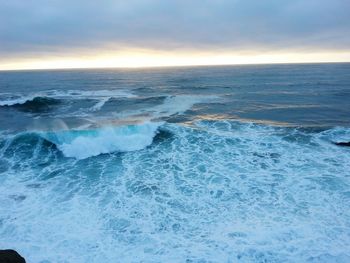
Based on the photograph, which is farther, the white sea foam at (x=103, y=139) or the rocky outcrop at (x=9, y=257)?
the white sea foam at (x=103, y=139)

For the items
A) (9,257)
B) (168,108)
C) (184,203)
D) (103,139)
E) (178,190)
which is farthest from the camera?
(168,108)

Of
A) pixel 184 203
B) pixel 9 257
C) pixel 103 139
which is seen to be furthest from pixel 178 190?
pixel 103 139

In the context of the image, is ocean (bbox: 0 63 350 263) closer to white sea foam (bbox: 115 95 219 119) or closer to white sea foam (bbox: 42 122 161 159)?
white sea foam (bbox: 42 122 161 159)

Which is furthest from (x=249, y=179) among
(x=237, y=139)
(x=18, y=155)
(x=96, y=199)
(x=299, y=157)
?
(x=18, y=155)

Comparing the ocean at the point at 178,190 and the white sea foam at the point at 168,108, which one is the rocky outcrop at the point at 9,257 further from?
the white sea foam at the point at 168,108

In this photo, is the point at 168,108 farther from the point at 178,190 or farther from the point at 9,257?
the point at 9,257

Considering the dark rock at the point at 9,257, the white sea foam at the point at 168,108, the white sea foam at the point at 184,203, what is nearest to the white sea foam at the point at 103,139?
the white sea foam at the point at 184,203

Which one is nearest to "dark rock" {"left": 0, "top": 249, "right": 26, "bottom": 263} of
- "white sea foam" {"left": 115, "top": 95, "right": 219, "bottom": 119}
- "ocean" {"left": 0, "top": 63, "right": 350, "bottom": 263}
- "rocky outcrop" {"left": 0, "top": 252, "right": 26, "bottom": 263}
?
"rocky outcrop" {"left": 0, "top": 252, "right": 26, "bottom": 263}

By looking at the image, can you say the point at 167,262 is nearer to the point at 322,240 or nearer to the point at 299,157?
the point at 322,240
